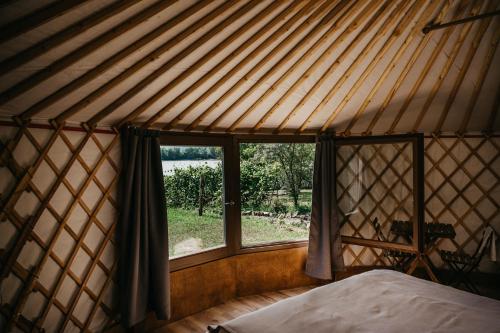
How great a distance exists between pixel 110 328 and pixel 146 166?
1302 millimetres

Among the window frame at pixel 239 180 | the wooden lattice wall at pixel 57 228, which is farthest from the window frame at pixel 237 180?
the wooden lattice wall at pixel 57 228

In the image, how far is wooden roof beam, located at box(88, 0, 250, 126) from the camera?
72.9 inches

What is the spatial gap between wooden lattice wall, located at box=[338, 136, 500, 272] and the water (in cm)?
158

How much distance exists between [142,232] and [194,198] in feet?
3.12

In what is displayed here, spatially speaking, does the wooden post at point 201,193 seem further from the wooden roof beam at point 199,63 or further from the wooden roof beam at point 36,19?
the wooden roof beam at point 36,19

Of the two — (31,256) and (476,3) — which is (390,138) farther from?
(31,256)

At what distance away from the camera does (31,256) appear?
2242mm

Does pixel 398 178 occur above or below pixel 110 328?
above

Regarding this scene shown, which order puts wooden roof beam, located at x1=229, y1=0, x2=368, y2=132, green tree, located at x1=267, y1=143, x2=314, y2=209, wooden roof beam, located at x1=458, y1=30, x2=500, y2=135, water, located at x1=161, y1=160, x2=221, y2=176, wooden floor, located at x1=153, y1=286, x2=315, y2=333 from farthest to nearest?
green tree, located at x1=267, y1=143, x2=314, y2=209
water, located at x1=161, y1=160, x2=221, y2=176
wooden floor, located at x1=153, y1=286, x2=315, y2=333
wooden roof beam, located at x1=458, y1=30, x2=500, y2=135
wooden roof beam, located at x1=229, y1=0, x2=368, y2=132

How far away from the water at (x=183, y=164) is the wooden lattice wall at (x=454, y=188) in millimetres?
1577

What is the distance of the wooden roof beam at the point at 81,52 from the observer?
1664 mm

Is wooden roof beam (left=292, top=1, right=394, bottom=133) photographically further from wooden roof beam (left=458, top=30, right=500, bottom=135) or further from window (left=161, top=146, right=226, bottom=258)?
wooden roof beam (left=458, top=30, right=500, bottom=135)

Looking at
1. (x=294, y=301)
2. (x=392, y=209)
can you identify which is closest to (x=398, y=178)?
(x=392, y=209)

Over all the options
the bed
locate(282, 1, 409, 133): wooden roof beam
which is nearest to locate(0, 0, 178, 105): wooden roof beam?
locate(282, 1, 409, 133): wooden roof beam
